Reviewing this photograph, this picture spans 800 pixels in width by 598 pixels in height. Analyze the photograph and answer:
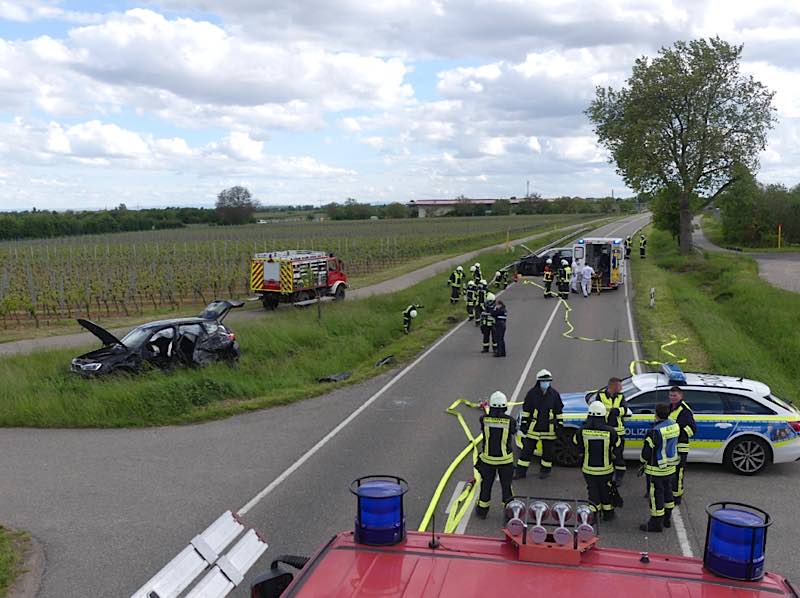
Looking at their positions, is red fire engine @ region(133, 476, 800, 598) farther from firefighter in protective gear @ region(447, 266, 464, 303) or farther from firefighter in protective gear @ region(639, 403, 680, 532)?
firefighter in protective gear @ region(447, 266, 464, 303)

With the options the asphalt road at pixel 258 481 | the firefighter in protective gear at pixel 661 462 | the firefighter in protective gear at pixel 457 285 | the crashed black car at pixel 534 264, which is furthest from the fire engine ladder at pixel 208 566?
the crashed black car at pixel 534 264

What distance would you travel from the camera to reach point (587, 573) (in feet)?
13.4

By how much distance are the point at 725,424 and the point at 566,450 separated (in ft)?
7.18

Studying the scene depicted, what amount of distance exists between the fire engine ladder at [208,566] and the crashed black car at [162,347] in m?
10.1

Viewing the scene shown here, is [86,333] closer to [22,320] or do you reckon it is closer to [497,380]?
[22,320]

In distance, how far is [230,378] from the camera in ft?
48.4

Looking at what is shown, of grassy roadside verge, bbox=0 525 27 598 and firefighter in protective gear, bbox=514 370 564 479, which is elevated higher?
firefighter in protective gear, bbox=514 370 564 479

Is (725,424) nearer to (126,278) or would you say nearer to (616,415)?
(616,415)

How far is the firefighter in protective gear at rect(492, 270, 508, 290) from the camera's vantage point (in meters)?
31.9

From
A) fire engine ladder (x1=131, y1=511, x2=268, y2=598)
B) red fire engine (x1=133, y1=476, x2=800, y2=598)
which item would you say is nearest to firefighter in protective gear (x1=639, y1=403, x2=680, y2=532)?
red fire engine (x1=133, y1=476, x2=800, y2=598)

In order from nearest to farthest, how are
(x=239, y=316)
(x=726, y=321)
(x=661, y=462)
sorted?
(x=661, y=462) → (x=726, y=321) → (x=239, y=316)

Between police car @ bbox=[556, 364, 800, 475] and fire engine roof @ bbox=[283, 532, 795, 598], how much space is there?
5.80 metres

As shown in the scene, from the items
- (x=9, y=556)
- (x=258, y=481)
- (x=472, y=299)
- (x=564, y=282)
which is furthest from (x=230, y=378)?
(x=564, y=282)

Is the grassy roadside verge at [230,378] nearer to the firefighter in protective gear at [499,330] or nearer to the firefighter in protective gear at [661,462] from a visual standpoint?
the firefighter in protective gear at [499,330]
